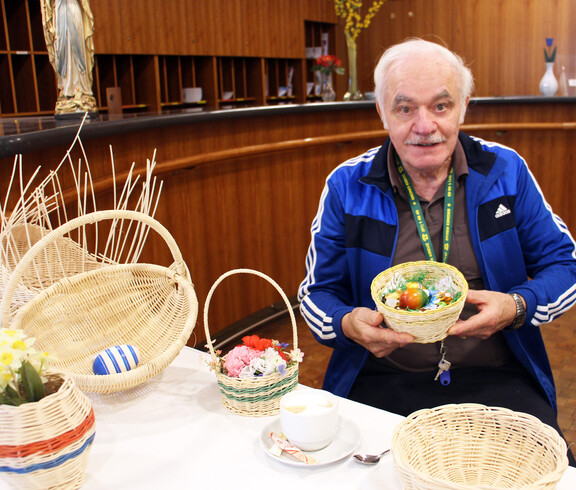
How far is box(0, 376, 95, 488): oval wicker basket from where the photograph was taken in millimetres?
811

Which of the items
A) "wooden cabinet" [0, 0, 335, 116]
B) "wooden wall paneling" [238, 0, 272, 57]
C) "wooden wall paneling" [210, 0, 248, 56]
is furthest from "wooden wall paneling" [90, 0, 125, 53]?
"wooden wall paneling" [238, 0, 272, 57]

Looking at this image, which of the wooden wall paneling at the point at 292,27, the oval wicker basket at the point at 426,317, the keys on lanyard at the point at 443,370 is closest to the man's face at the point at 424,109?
the oval wicker basket at the point at 426,317

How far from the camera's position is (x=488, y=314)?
54.6 inches

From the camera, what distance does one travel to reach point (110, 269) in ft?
4.31

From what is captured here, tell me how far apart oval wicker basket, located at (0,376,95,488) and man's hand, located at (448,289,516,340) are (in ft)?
2.62

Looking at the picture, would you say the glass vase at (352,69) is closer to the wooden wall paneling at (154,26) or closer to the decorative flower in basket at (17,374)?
the wooden wall paneling at (154,26)

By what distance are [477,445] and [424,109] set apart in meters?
0.89

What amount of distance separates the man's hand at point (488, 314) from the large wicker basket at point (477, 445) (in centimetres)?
34

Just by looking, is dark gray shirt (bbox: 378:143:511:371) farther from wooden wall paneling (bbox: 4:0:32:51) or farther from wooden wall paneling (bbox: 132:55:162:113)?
wooden wall paneling (bbox: 132:55:162:113)

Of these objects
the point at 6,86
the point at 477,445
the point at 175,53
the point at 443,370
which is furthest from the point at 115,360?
the point at 175,53

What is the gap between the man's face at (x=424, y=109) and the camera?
5.22 ft

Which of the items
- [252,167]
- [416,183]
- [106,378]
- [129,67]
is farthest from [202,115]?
[129,67]

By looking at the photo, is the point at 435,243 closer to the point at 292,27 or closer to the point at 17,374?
the point at 17,374

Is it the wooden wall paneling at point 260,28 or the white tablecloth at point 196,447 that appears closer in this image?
the white tablecloth at point 196,447
